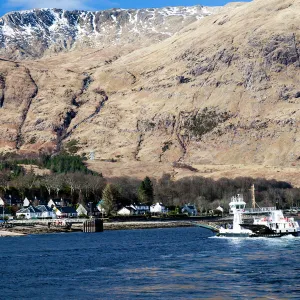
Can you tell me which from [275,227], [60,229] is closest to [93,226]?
[60,229]

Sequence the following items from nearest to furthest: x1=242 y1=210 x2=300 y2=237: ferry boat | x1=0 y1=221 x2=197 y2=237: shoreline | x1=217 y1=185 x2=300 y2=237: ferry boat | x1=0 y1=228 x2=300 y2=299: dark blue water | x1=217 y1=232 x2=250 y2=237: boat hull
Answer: x1=0 y1=228 x2=300 y2=299: dark blue water < x1=242 y1=210 x2=300 y2=237: ferry boat < x1=217 y1=185 x2=300 y2=237: ferry boat < x1=217 y1=232 x2=250 y2=237: boat hull < x1=0 y1=221 x2=197 y2=237: shoreline

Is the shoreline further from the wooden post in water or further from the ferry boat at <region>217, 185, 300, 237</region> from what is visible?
the ferry boat at <region>217, 185, 300, 237</region>

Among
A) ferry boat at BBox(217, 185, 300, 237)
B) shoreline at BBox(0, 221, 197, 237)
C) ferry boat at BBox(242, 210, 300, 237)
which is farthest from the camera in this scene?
shoreline at BBox(0, 221, 197, 237)

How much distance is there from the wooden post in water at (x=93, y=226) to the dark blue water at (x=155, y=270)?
147ft

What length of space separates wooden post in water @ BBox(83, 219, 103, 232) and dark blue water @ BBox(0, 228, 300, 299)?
44.8m

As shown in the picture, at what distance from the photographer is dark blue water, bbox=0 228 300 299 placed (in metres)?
70.1

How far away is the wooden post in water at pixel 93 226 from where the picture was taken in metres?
176

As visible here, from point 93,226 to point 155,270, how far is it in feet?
298

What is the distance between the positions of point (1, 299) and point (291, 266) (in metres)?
34.4

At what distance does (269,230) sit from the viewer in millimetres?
134500

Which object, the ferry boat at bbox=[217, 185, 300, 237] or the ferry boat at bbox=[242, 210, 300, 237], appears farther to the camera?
the ferry boat at bbox=[217, 185, 300, 237]

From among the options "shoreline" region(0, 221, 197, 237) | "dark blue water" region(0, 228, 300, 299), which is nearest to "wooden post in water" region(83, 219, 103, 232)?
"shoreline" region(0, 221, 197, 237)

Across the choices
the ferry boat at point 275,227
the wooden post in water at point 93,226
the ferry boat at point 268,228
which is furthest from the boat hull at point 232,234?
the wooden post in water at point 93,226

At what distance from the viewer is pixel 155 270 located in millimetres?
86188
